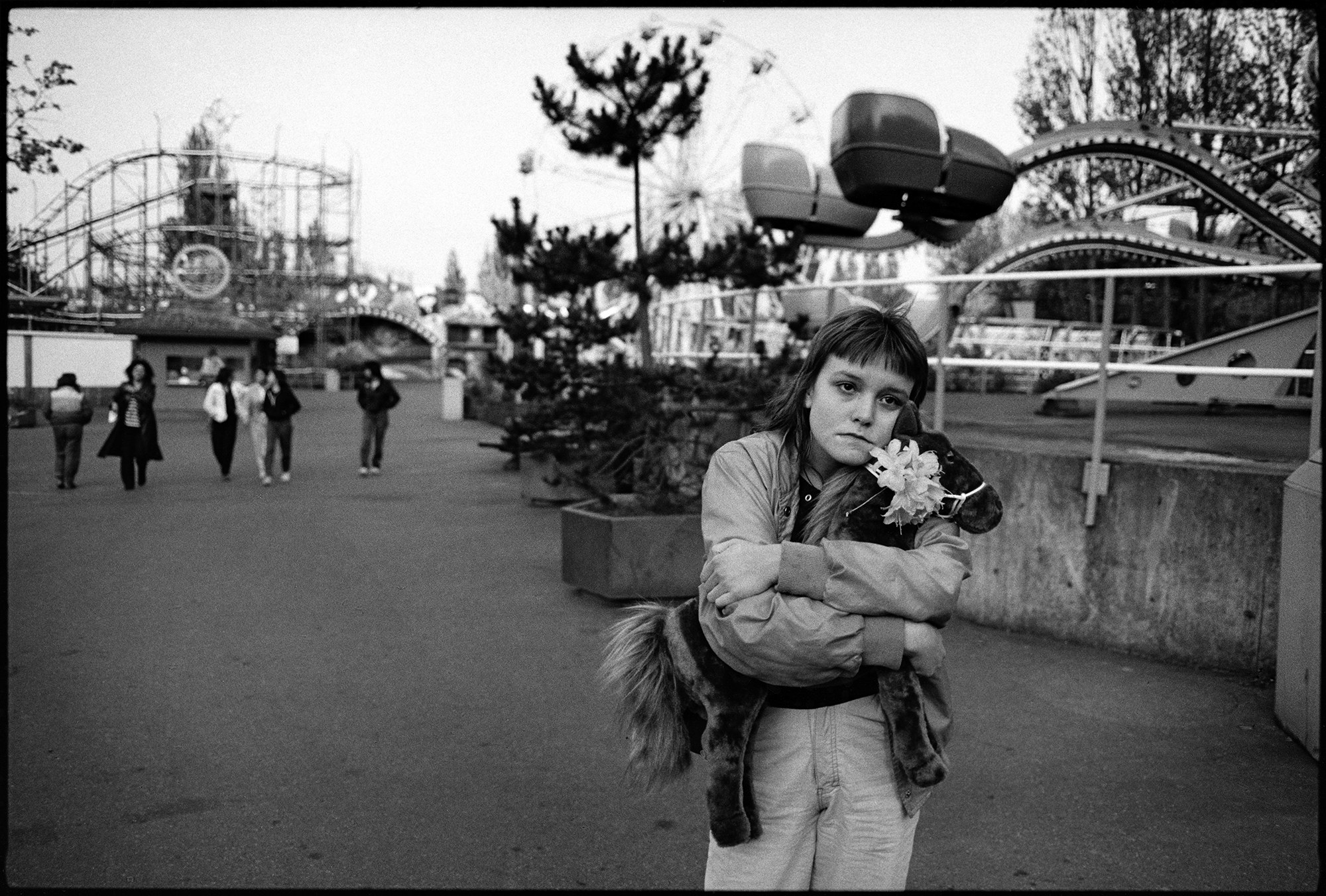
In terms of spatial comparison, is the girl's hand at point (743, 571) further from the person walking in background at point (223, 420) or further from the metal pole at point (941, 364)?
the person walking in background at point (223, 420)

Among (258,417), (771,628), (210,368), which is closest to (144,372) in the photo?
(258,417)

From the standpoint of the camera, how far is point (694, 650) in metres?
2.30

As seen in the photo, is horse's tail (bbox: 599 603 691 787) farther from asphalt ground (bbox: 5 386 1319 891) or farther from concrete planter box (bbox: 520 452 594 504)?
concrete planter box (bbox: 520 452 594 504)

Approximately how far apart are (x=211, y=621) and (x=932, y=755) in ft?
19.0

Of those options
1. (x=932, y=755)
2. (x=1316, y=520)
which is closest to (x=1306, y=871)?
(x=1316, y=520)

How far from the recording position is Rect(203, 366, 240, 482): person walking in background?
15047 millimetres

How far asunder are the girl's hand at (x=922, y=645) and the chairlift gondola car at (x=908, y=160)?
844 centimetres

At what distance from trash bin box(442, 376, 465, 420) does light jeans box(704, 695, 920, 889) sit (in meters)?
28.4

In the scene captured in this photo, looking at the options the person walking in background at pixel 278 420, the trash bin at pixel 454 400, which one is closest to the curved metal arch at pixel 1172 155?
the person walking in background at pixel 278 420

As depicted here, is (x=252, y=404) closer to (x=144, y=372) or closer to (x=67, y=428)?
(x=144, y=372)

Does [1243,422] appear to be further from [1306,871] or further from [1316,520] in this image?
[1306,871]

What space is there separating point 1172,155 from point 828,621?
1459cm

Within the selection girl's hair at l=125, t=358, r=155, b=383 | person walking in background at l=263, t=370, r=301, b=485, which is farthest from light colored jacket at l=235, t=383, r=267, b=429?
girl's hair at l=125, t=358, r=155, b=383

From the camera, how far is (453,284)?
481ft
